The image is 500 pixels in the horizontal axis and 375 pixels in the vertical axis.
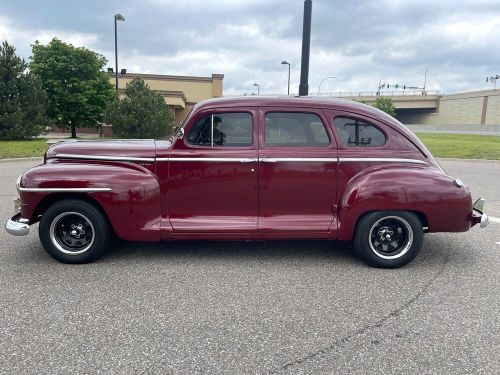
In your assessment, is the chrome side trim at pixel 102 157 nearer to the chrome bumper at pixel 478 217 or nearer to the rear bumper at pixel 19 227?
the rear bumper at pixel 19 227

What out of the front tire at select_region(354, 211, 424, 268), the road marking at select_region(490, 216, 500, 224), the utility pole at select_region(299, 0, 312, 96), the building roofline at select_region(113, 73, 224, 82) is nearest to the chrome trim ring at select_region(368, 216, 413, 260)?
the front tire at select_region(354, 211, 424, 268)

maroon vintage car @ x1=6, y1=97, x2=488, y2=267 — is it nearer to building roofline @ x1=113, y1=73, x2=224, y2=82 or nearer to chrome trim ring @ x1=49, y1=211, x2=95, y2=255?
chrome trim ring @ x1=49, y1=211, x2=95, y2=255

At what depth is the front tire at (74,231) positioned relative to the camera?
4.09 metres

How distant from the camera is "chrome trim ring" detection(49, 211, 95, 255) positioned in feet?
13.7

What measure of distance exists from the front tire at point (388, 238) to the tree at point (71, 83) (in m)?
27.4

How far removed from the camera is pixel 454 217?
165 inches

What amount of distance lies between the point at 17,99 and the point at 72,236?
1815 centimetres

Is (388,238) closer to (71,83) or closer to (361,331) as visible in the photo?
(361,331)

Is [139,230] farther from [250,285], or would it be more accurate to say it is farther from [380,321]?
[380,321]

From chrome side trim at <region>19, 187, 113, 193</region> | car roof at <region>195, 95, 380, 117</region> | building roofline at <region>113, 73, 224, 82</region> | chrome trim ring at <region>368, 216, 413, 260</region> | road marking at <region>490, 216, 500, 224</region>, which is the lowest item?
road marking at <region>490, 216, 500, 224</region>

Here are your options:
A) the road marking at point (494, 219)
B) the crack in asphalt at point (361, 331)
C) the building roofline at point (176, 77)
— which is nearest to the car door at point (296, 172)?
the crack in asphalt at point (361, 331)

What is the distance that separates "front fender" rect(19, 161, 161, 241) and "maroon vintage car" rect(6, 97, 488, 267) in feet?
0.03

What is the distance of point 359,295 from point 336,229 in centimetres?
88

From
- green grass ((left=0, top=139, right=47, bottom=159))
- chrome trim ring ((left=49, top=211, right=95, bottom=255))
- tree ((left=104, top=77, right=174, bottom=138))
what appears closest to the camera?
chrome trim ring ((left=49, top=211, right=95, bottom=255))
